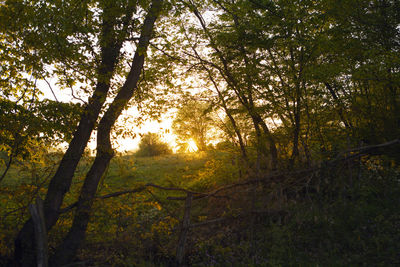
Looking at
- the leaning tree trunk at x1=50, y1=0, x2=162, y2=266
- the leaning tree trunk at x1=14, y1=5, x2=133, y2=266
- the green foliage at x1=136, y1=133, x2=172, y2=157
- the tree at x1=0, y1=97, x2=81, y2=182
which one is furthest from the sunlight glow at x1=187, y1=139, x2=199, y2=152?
the green foliage at x1=136, y1=133, x2=172, y2=157

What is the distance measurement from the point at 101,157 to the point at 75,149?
0.71 m

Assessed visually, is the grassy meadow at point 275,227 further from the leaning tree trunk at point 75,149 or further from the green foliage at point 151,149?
the green foliage at point 151,149

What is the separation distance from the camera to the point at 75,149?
6.93 m

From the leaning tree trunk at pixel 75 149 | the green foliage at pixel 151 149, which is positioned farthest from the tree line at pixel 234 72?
the green foliage at pixel 151 149

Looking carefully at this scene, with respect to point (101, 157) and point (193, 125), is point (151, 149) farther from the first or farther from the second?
point (101, 157)

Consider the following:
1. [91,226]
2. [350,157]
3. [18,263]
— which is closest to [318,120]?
[350,157]

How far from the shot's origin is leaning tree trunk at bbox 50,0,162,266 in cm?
667

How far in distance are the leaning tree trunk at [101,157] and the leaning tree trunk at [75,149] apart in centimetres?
36

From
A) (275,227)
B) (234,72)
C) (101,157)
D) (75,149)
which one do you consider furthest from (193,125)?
(275,227)

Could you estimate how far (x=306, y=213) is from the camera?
21.5ft

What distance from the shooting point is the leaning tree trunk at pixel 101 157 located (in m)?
6.67

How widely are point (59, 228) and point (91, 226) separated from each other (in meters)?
0.75

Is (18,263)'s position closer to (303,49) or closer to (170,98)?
(170,98)

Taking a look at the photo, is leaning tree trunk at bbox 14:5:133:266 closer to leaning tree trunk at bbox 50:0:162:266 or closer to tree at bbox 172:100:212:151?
leaning tree trunk at bbox 50:0:162:266
